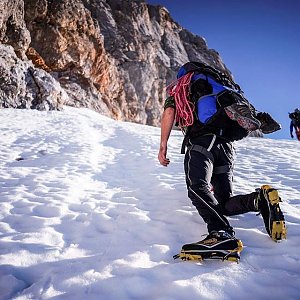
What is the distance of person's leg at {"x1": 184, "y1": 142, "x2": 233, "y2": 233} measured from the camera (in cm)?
238

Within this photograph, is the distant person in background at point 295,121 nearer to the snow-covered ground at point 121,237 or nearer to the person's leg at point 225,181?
the snow-covered ground at point 121,237

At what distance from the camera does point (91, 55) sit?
32.8 meters

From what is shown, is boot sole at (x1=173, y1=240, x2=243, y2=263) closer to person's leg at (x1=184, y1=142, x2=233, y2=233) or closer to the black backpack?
person's leg at (x1=184, y1=142, x2=233, y2=233)

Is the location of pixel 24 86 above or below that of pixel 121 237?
above

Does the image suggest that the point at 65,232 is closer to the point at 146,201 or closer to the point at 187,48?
the point at 146,201

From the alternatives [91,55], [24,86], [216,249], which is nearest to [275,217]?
[216,249]

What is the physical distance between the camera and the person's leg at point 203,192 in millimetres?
2379

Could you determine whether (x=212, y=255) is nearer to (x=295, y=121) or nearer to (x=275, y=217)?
(x=275, y=217)

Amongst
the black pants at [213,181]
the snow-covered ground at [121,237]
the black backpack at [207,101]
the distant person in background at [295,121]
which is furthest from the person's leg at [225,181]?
the distant person in background at [295,121]

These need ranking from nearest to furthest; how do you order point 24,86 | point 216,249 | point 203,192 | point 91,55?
point 216,249, point 203,192, point 24,86, point 91,55

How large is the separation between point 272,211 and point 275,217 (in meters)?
0.07

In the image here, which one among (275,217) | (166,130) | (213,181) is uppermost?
(166,130)

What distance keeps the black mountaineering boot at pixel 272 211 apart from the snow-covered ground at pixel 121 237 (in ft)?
0.46

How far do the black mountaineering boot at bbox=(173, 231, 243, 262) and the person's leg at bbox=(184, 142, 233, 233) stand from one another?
0.44 feet
